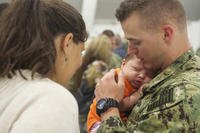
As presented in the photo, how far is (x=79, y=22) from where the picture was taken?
1654 mm

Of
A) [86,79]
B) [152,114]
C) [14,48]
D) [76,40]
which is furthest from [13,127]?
[86,79]

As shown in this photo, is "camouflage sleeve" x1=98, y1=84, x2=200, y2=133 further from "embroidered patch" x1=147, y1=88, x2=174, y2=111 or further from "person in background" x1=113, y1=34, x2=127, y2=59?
"person in background" x1=113, y1=34, x2=127, y2=59

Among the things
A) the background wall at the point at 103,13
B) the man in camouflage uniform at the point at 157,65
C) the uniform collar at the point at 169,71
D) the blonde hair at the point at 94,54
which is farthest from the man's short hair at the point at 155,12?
the background wall at the point at 103,13

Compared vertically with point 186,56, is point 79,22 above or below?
above

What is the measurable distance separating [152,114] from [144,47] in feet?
1.13

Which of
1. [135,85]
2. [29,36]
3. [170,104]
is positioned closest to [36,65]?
[29,36]

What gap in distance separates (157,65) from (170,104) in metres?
0.29

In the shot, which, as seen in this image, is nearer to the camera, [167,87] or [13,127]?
[13,127]

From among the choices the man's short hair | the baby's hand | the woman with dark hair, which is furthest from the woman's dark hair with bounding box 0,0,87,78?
the baby's hand

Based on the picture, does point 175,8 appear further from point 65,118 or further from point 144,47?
point 65,118

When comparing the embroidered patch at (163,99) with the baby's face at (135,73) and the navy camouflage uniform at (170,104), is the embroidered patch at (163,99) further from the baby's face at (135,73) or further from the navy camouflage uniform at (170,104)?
the baby's face at (135,73)

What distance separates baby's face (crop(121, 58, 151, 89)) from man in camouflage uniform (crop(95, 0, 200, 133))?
Answer: 104 mm

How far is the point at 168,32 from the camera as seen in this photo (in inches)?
76.5

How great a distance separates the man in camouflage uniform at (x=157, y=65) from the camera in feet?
5.80
